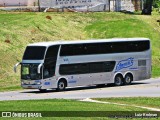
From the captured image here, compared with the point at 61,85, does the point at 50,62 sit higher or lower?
higher

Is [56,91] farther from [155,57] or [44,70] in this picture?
[155,57]

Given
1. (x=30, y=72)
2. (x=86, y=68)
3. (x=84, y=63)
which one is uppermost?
(x=84, y=63)

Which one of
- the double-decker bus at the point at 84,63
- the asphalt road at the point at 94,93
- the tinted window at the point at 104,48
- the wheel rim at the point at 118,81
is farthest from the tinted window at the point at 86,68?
the asphalt road at the point at 94,93

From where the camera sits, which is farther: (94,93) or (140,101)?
(94,93)

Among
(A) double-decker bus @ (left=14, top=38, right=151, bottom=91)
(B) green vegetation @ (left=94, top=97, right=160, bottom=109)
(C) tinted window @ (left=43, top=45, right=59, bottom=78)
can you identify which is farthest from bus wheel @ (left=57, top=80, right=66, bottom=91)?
(B) green vegetation @ (left=94, top=97, right=160, bottom=109)

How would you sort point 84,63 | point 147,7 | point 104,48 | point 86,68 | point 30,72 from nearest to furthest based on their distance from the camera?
1. point 30,72
2. point 84,63
3. point 86,68
4. point 104,48
5. point 147,7

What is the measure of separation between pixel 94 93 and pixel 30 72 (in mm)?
5722

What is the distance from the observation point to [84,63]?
51.8 m

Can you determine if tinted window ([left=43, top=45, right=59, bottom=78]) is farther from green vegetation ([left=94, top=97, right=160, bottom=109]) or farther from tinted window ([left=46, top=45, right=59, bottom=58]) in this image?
green vegetation ([left=94, top=97, right=160, bottom=109])

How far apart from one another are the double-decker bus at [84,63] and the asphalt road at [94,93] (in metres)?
0.87

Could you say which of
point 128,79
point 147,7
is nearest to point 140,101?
point 128,79

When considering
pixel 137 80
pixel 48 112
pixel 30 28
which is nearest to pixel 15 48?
pixel 30 28

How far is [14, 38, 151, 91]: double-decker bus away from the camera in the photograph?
49.3 meters

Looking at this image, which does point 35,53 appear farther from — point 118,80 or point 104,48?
point 118,80
